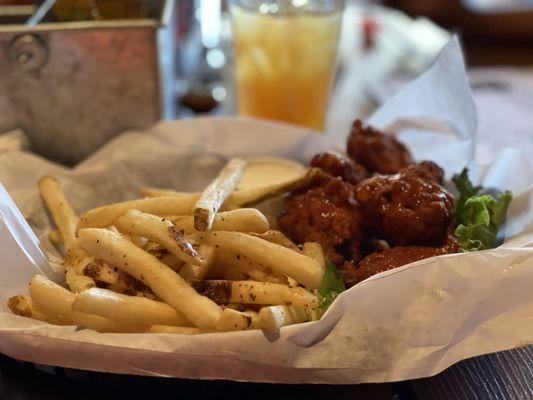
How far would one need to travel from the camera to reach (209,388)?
1472 mm

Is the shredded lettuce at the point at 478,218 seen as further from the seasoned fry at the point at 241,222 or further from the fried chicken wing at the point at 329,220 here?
the seasoned fry at the point at 241,222

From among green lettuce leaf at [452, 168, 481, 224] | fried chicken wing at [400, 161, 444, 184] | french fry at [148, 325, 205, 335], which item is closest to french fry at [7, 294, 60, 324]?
french fry at [148, 325, 205, 335]

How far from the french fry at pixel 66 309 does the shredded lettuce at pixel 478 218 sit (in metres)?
0.89

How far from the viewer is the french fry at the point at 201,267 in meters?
1.53

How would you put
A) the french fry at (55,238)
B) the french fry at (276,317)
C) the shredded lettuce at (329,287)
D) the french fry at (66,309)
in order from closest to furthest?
the french fry at (276,317), the french fry at (66,309), the shredded lettuce at (329,287), the french fry at (55,238)

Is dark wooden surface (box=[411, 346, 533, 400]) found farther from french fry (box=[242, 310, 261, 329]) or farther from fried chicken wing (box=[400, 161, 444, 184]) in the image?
fried chicken wing (box=[400, 161, 444, 184])

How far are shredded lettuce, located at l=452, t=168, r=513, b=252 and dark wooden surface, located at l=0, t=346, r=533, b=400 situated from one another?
0.38 metres

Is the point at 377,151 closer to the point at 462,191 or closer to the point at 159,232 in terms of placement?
the point at 462,191

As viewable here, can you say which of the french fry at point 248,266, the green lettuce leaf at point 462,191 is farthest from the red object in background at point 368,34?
the french fry at point 248,266

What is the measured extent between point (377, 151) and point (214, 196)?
700 mm

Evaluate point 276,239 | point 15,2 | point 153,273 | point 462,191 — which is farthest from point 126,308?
point 15,2

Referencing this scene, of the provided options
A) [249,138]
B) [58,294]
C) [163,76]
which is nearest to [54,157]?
[163,76]

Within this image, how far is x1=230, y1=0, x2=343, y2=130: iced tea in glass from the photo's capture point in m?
2.68

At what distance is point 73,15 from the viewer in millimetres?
2607
